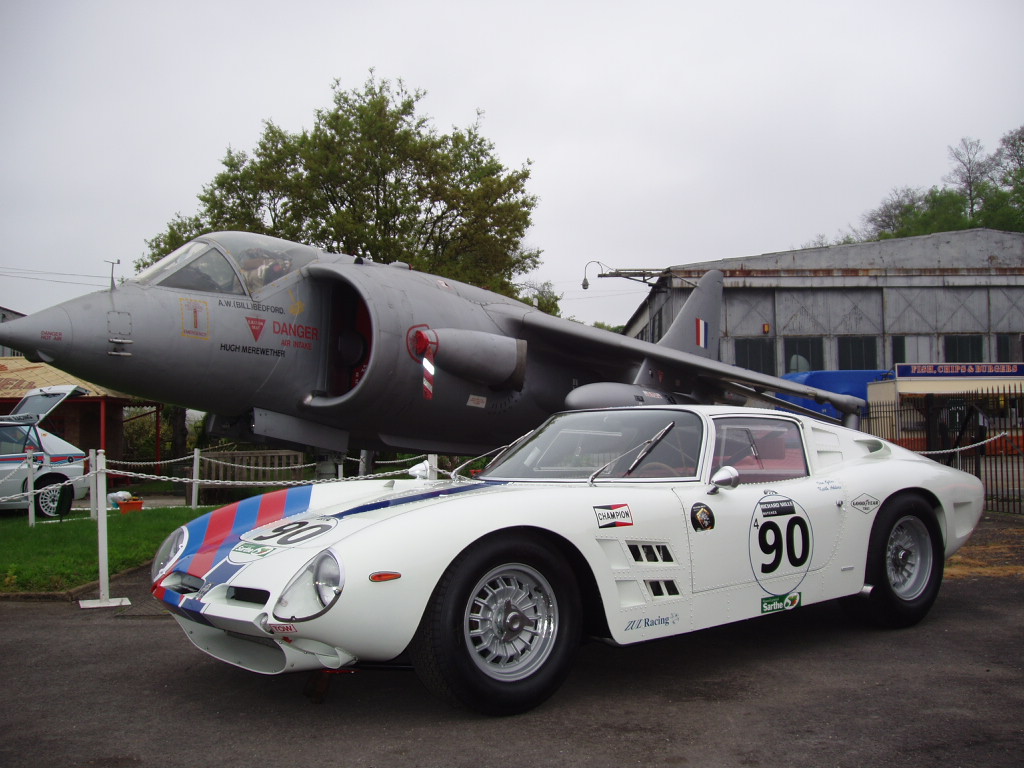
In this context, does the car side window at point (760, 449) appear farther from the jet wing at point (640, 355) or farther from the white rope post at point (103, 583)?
the jet wing at point (640, 355)

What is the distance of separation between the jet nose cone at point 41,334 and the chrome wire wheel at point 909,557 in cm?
673

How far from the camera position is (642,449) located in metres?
4.13

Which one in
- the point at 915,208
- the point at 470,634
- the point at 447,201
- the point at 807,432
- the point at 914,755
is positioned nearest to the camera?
the point at 914,755

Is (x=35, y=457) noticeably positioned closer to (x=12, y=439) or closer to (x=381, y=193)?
(x=12, y=439)

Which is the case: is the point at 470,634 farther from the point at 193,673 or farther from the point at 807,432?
the point at 807,432

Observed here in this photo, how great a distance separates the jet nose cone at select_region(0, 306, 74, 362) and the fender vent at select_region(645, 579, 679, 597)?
234 inches

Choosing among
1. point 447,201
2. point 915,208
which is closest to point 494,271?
point 447,201

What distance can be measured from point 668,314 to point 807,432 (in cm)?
2856

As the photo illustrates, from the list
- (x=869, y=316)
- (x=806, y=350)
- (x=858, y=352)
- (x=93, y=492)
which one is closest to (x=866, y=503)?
(x=93, y=492)

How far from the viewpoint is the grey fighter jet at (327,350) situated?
769 cm

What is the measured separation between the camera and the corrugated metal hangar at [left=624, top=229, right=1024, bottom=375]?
30.9 m

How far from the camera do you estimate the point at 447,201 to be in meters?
26.0

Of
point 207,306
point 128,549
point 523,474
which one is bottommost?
point 128,549

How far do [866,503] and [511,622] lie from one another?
2.34 metres
